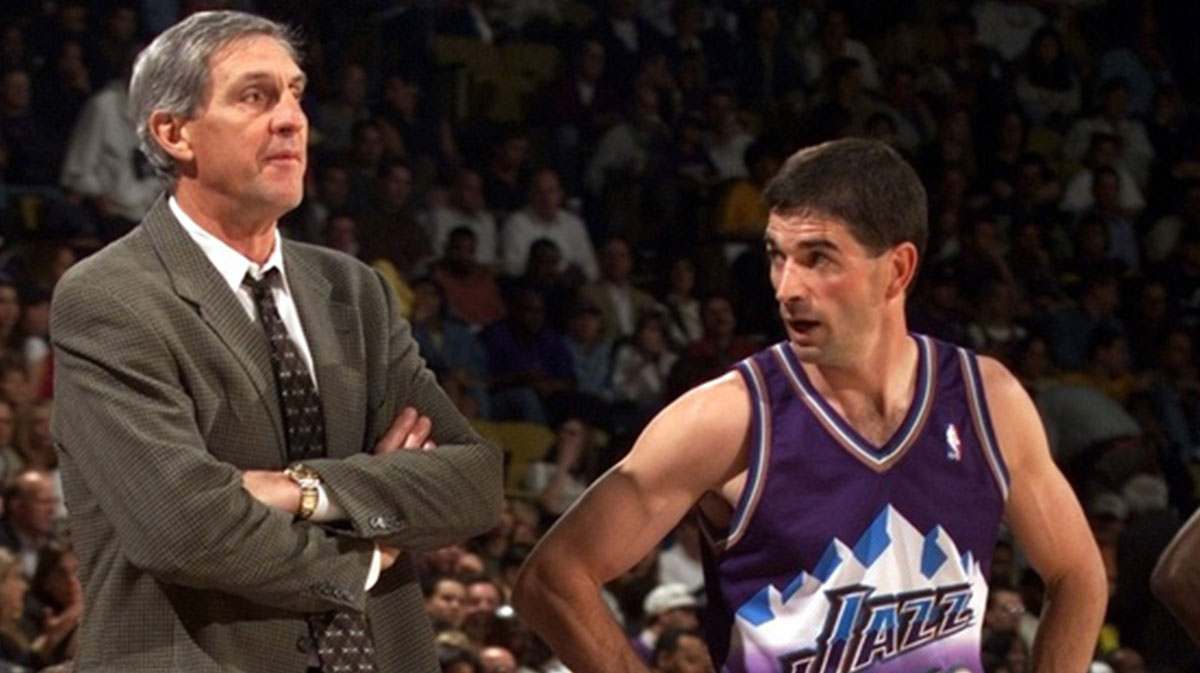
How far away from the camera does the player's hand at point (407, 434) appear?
12.5 ft

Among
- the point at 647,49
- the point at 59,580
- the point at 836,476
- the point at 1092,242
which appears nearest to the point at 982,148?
the point at 1092,242

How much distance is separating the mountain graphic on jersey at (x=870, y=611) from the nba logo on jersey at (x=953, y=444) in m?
0.13

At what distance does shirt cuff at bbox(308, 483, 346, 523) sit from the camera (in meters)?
3.64

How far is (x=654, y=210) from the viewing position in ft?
44.7

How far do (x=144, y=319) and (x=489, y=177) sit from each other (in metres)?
9.52

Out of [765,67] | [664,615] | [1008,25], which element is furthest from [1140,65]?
[664,615]

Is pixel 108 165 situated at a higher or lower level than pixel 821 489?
lower

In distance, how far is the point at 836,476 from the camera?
3957 millimetres

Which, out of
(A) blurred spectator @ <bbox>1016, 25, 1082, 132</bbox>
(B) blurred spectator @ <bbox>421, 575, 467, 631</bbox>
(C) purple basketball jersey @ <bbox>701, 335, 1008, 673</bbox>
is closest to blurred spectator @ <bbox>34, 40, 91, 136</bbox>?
(B) blurred spectator @ <bbox>421, 575, 467, 631</bbox>

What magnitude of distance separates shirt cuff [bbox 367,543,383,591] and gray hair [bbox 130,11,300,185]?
0.67 metres

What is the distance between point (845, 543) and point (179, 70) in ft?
4.08

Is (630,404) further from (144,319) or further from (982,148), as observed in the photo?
(144,319)

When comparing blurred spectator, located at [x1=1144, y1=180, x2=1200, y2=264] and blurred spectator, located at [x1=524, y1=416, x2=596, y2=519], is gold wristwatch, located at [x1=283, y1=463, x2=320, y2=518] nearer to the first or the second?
blurred spectator, located at [x1=524, y1=416, x2=596, y2=519]

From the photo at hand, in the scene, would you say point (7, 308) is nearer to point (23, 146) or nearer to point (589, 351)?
point (23, 146)
